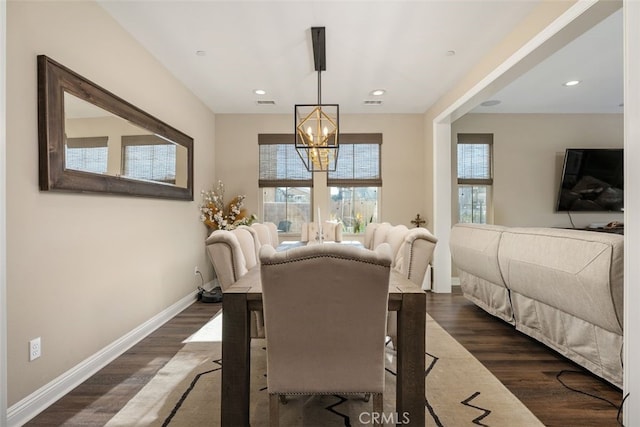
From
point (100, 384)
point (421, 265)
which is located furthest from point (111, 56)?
point (421, 265)

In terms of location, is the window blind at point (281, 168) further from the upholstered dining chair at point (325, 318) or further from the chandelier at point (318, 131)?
the upholstered dining chair at point (325, 318)

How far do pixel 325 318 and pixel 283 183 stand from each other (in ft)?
13.8

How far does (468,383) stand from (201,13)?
3293 mm

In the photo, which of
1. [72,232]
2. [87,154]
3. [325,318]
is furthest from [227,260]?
[87,154]

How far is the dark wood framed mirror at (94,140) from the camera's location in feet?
6.54

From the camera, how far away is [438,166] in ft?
15.6

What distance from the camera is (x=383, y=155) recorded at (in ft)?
17.8

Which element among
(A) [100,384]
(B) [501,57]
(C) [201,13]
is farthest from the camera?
(B) [501,57]

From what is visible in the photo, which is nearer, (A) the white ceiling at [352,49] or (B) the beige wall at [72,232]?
(B) the beige wall at [72,232]

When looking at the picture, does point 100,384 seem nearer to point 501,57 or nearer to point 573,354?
point 573,354

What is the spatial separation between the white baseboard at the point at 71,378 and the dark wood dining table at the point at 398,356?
3.80 feet

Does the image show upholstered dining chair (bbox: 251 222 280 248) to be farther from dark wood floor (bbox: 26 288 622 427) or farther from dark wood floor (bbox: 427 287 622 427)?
dark wood floor (bbox: 427 287 622 427)

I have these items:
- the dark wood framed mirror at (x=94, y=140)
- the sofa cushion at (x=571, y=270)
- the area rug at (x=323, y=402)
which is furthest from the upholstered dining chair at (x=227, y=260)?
the sofa cushion at (x=571, y=270)

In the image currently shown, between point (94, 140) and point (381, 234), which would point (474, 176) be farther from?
point (94, 140)
